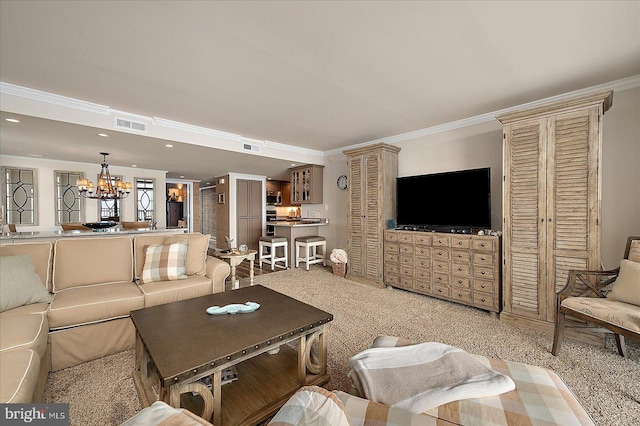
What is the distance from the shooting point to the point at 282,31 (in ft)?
6.27

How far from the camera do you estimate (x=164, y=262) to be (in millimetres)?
2869

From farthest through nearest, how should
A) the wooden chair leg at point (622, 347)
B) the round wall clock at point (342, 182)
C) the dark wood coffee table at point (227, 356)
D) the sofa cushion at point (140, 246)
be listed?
the round wall clock at point (342, 182)
the sofa cushion at point (140, 246)
the wooden chair leg at point (622, 347)
the dark wood coffee table at point (227, 356)

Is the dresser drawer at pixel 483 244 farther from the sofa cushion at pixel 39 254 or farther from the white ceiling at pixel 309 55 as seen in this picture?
the sofa cushion at pixel 39 254

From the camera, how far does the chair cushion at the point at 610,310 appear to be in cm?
186

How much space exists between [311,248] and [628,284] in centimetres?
477

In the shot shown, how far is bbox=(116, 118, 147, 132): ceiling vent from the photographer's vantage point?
3.39 meters

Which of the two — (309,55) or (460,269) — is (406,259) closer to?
(460,269)

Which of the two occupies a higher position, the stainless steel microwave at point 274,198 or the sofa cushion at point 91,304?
the stainless steel microwave at point 274,198

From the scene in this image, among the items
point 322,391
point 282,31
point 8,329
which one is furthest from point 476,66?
point 8,329

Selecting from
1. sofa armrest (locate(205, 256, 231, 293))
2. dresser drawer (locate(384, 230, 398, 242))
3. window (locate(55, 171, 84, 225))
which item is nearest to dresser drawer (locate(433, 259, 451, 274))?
dresser drawer (locate(384, 230, 398, 242))

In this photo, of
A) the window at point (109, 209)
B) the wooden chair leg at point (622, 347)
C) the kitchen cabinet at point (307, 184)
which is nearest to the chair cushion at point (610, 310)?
the wooden chair leg at point (622, 347)

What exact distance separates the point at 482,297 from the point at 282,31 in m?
3.48

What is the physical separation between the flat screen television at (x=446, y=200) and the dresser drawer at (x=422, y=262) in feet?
1.60

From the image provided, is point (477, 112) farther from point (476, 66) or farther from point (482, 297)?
point (482, 297)
